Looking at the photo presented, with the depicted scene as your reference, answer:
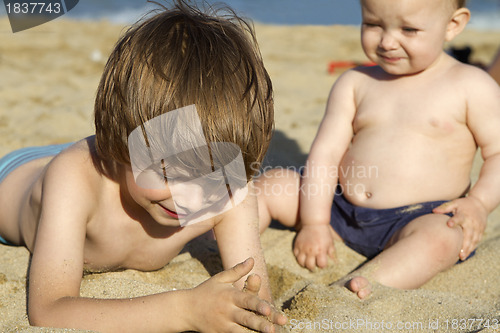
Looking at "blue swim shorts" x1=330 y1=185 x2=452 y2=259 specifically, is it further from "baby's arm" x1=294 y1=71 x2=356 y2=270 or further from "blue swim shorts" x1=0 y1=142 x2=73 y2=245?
"blue swim shorts" x1=0 y1=142 x2=73 y2=245

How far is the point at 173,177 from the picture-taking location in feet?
4.70

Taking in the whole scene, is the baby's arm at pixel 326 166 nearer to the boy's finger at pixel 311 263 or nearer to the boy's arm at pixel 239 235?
the boy's finger at pixel 311 263

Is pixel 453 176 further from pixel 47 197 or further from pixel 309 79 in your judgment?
pixel 309 79

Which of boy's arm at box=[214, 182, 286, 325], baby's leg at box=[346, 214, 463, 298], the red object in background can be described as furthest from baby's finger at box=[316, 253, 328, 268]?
the red object in background

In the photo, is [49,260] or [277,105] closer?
[49,260]

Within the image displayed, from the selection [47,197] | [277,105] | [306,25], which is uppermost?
[47,197]

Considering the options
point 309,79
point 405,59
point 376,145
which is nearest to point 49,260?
point 376,145

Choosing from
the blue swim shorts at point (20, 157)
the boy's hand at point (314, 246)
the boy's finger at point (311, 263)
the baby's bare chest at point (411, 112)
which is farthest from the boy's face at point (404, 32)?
the blue swim shorts at point (20, 157)

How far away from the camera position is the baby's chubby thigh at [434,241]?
6.53ft

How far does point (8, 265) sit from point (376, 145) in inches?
60.6

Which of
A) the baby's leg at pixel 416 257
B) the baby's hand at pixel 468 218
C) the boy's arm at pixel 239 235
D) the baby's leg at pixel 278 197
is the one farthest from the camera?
the baby's leg at pixel 278 197

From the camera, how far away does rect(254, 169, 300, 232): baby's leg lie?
95.0 inches

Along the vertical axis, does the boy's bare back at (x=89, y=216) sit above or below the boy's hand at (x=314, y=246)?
above

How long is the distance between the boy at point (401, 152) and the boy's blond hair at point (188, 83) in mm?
906
